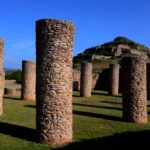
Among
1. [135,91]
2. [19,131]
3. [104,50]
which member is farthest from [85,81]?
[104,50]

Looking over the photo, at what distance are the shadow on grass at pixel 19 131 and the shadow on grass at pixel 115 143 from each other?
1.62 meters

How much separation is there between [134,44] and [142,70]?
74716 mm

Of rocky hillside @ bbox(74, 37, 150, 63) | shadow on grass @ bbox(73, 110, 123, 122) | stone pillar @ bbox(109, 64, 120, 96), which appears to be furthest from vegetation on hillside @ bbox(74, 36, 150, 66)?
shadow on grass @ bbox(73, 110, 123, 122)

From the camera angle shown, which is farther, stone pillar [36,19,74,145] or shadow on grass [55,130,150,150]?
stone pillar [36,19,74,145]

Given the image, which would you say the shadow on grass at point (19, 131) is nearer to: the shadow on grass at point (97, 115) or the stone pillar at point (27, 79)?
the shadow on grass at point (97, 115)

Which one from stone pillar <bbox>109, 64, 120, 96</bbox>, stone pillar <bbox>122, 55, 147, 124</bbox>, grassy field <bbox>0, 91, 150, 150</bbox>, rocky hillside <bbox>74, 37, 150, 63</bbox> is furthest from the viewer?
rocky hillside <bbox>74, 37, 150, 63</bbox>

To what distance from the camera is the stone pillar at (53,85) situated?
12.5 m

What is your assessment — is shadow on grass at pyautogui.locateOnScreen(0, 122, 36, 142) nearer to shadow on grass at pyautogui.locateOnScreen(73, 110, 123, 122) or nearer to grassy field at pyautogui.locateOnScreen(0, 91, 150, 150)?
grassy field at pyautogui.locateOnScreen(0, 91, 150, 150)

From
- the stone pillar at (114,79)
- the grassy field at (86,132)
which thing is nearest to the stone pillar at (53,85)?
the grassy field at (86,132)

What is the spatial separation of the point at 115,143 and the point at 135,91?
5200 mm

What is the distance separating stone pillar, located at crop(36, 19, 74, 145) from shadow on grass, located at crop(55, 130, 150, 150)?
2.01 feet

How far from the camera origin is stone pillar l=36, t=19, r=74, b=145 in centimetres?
1252

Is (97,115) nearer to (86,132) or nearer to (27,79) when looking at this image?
(86,132)

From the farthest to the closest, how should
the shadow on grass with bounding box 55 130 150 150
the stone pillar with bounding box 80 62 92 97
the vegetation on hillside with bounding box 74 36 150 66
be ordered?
the vegetation on hillside with bounding box 74 36 150 66 < the stone pillar with bounding box 80 62 92 97 < the shadow on grass with bounding box 55 130 150 150
